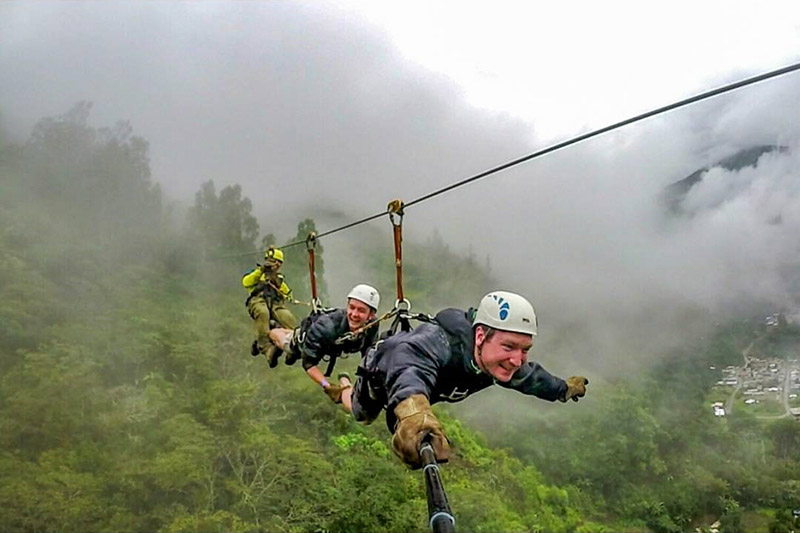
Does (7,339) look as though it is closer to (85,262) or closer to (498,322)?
(85,262)

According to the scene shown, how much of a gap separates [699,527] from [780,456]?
4067mm

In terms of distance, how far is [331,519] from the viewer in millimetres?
9547

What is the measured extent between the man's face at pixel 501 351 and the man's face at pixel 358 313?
1250 mm

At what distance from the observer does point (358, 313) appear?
254cm

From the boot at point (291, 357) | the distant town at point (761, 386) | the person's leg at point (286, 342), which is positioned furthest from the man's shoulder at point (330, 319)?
the distant town at point (761, 386)

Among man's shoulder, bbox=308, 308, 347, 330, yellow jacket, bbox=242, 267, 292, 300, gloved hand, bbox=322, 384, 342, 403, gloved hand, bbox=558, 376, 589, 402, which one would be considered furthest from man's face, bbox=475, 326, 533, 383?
yellow jacket, bbox=242, 267, 292, 300

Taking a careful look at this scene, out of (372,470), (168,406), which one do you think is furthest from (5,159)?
(372,470)

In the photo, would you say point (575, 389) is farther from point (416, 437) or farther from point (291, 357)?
point (291, 357)

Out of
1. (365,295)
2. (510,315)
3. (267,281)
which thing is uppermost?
(267,281)

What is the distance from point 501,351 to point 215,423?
11277 millimetres

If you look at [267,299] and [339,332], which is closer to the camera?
[339,332]

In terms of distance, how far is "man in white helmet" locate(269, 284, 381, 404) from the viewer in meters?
2.51

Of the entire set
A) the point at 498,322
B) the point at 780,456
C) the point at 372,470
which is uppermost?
the point at 498,322

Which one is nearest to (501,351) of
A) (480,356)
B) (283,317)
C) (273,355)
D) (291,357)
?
(480,356)
